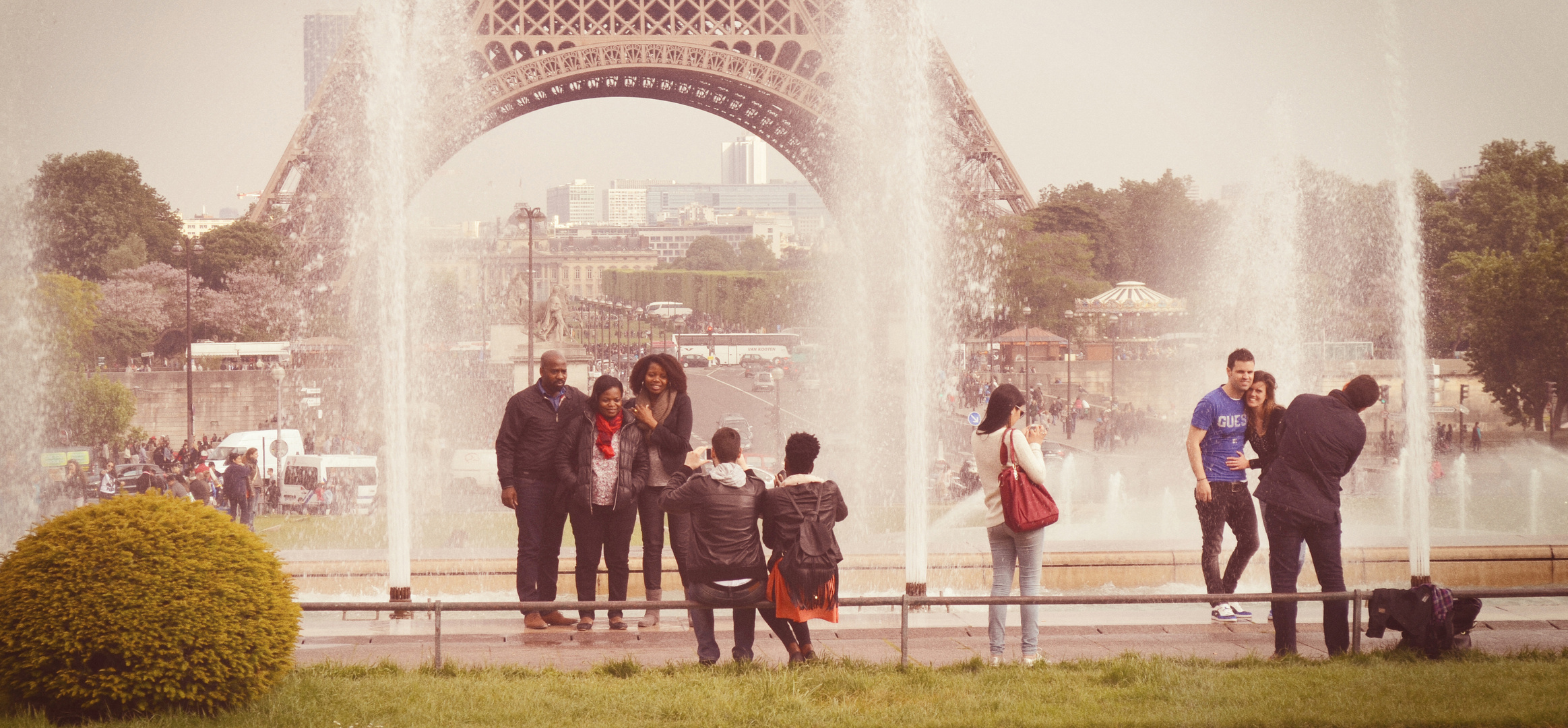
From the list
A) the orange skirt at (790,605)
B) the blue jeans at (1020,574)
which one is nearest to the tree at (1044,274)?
the blue jeans at (1020,574)

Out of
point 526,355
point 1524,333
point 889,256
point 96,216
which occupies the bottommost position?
point 526,355

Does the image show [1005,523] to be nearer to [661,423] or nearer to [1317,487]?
[1317,487]

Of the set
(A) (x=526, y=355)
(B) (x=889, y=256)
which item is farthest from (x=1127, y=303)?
(B) (x=889, y=256)

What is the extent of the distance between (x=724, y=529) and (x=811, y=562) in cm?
42

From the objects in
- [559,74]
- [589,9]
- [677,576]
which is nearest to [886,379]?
[559,74]

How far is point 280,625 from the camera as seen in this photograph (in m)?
5.47

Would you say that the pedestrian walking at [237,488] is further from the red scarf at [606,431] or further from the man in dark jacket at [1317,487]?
the man in dark jacket at [1317,487]

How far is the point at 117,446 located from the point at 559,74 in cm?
1725

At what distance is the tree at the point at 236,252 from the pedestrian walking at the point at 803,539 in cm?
5579

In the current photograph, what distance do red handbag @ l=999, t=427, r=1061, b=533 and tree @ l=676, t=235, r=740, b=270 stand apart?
139 m

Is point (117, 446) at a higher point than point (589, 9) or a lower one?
lower

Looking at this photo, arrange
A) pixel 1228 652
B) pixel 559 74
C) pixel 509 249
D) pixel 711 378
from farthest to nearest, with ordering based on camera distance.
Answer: pixel 509 249
pixel 711 378
pixel 559 74
pixel 1228 652

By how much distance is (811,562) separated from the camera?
6.06 metres

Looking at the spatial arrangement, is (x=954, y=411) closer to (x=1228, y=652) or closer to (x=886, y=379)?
(x=886, y=379)
